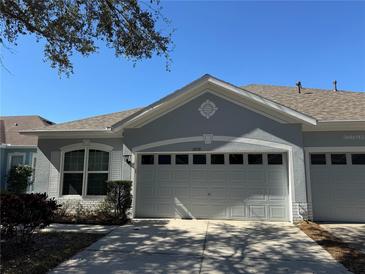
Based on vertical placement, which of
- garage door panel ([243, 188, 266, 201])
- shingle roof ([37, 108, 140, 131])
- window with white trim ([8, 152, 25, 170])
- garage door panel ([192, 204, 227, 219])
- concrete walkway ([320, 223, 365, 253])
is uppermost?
shingle roof ([37, 108, 140, 131])

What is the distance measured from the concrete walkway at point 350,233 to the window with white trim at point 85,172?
866 cm

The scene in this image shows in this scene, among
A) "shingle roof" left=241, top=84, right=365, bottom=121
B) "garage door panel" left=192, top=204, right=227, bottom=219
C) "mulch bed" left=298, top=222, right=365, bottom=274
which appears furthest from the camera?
"shingle roof" left=241, top=84, right=365, bottom=121

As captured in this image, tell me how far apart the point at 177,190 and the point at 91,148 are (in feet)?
14.0

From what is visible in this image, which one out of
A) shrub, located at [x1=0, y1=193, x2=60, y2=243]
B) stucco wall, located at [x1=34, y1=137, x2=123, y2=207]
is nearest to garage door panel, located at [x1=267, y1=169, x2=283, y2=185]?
stucco wall, located at [x1=34, y1=137, x2=123, y2=207]

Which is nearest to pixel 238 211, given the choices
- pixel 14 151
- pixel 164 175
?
pixel 164 175

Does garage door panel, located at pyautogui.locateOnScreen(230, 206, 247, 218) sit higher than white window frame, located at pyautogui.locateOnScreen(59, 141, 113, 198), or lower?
lower

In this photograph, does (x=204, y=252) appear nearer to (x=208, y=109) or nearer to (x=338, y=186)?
(x=208, y=109)

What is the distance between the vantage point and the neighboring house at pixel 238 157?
34.0 ft

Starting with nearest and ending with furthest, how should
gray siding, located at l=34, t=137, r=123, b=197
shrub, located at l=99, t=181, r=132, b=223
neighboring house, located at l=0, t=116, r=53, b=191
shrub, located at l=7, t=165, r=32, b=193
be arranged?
shrub, located at l=99, t=181, r=132, b=223
gray siding, located at l=34, t=137, r=123, b=197
shrub, located at l=7, t=165, r=32, b=193
neighboring house, located at l=0, t=116, r=53, b=191

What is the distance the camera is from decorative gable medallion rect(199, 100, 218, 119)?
1095 centimetres

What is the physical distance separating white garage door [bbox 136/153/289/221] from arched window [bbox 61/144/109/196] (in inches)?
71.2

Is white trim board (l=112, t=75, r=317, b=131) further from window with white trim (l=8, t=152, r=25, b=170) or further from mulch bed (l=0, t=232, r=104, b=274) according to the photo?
window with white trim (l=8, t=152, r=25, b=170)

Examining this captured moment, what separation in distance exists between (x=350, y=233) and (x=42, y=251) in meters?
8.61

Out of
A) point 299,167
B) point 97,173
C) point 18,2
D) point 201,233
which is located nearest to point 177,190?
point 201,233
